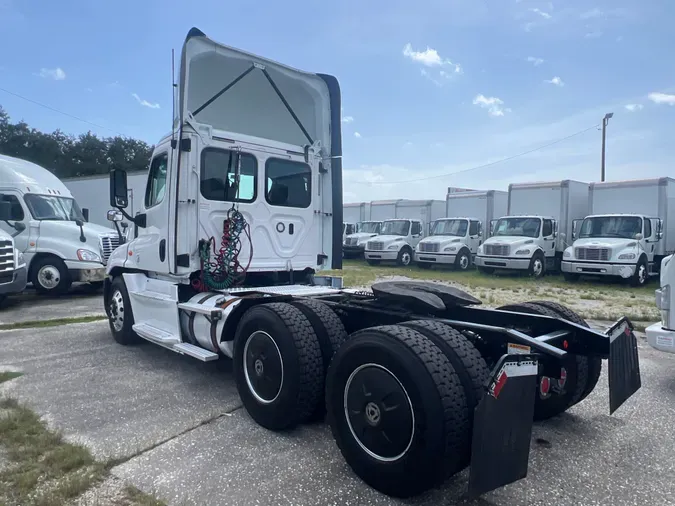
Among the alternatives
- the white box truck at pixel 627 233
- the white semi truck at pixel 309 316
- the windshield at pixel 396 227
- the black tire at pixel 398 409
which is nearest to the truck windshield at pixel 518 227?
the white box truck at pixel 627 233

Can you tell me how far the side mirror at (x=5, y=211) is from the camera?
11.5m

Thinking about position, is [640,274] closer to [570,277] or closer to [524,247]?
[570,277]

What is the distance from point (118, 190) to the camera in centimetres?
585

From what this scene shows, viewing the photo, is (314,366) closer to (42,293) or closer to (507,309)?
(507,309)

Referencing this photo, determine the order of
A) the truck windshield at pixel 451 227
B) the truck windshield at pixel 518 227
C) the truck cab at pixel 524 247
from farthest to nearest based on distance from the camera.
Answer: the truck windshield at pixel 451 227, the truck windshield at pixel 518 227, the truck cab at pixel 524 247

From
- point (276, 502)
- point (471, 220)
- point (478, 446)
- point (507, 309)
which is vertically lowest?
point (276, 502)

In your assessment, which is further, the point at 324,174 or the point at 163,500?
the point at 324,174

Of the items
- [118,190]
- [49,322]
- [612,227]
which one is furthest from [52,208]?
[612,227]

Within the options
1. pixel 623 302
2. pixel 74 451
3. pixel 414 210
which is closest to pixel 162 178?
pixel 74 451

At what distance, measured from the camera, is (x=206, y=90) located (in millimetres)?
5645

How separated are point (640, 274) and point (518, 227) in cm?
422

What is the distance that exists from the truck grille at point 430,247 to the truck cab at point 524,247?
80.0 inches

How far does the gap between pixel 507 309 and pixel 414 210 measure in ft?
66.7

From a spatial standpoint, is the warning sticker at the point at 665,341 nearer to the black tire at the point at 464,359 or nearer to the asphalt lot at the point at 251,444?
the asphalt lot at the point at 251,444
